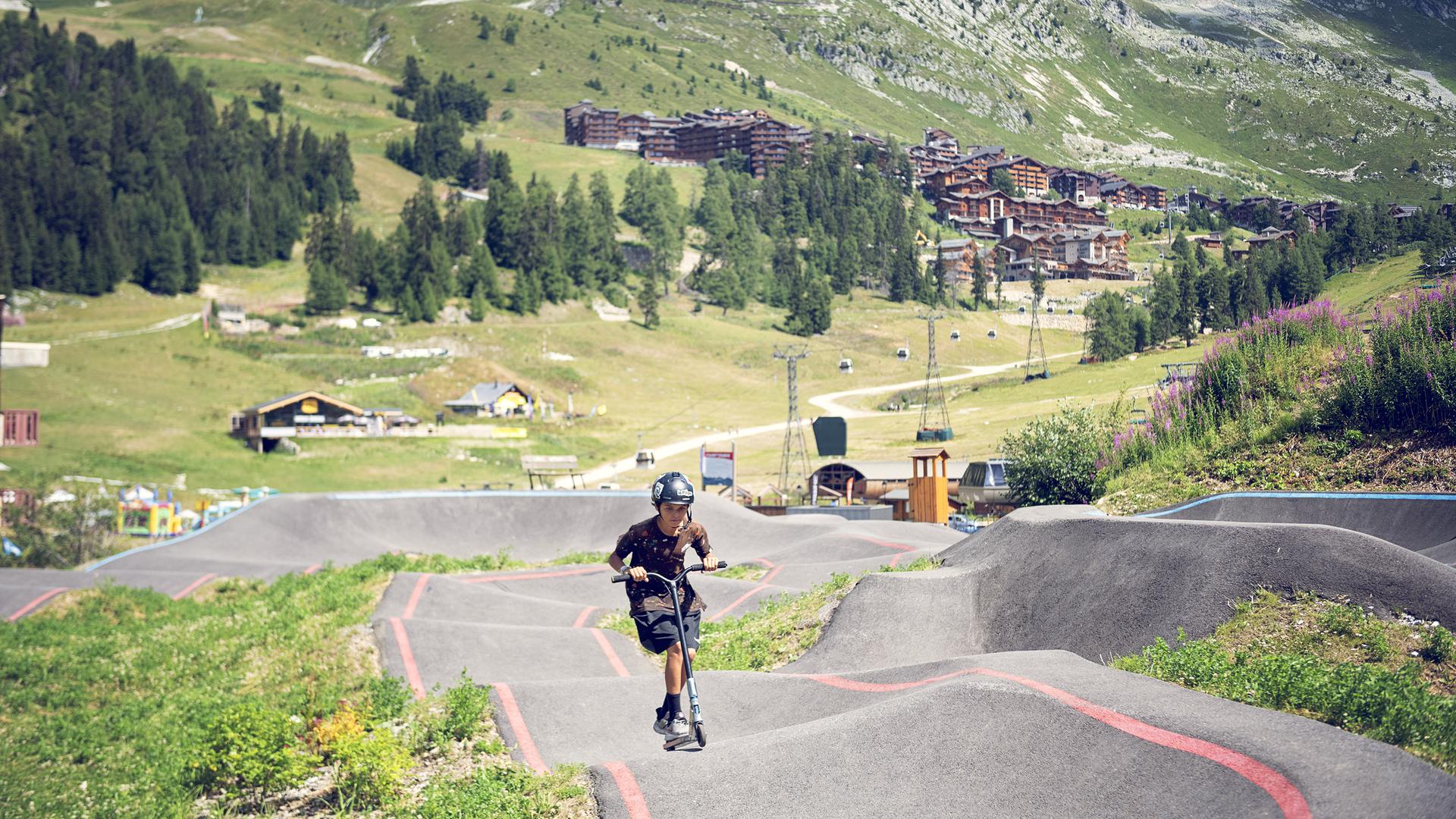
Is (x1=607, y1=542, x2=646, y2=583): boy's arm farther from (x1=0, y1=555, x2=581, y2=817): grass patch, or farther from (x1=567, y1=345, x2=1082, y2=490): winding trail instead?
(x1=567, y1=345, x2=1082, y2=490): winding trail

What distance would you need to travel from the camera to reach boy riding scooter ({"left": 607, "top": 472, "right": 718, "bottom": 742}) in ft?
34.2

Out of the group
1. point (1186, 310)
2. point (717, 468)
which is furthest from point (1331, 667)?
point (1186, 310)

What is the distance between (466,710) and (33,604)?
2638 centimetres

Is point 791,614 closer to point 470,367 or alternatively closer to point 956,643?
point 956,643

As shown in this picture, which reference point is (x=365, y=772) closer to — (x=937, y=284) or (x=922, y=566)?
(x=922, y=566)

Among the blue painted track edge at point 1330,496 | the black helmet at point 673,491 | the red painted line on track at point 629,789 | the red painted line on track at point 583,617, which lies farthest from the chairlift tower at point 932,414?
the red painted line on track at point 629,789

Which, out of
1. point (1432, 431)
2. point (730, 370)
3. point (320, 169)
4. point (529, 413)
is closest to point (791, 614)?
point (1432, 431)

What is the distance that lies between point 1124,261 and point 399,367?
303ft

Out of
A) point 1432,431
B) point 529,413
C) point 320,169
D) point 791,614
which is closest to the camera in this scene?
point 791,614

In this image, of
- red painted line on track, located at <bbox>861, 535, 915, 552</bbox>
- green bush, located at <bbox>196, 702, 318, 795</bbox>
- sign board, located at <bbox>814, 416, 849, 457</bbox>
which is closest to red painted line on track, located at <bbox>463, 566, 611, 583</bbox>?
red painted line on track, located at <bbox>861, 535, 915, 552</bbox>

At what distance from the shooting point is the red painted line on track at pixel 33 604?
32.2 metres

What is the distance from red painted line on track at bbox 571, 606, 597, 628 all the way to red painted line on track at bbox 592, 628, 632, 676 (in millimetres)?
1899

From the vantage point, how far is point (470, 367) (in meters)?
112

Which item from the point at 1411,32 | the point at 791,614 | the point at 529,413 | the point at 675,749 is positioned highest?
the point at 1411,32
